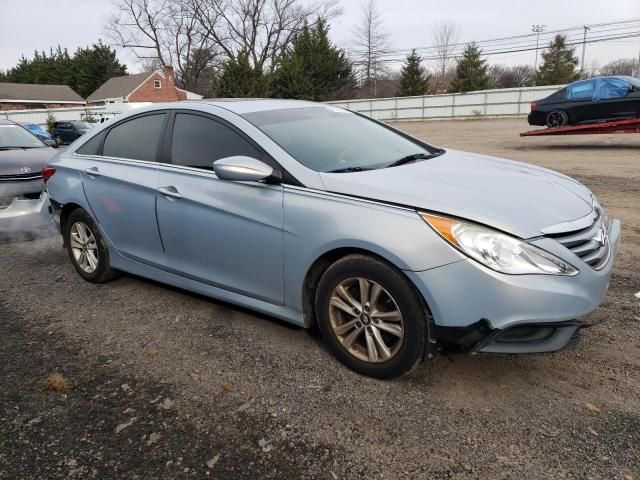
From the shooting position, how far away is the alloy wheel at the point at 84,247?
4508 millimetres

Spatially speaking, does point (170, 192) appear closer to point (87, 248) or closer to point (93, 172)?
point (93, 172)

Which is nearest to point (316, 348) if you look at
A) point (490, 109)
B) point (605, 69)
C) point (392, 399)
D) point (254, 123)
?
point (392, 399)

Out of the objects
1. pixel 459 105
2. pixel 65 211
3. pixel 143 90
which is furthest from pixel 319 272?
pixel 143 90

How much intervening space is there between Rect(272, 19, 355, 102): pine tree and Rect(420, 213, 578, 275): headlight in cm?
3806

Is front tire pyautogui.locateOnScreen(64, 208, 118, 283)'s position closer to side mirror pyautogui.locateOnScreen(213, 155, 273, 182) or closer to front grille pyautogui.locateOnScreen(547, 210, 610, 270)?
side mirror pyautogui.locateOnScreen(213, 155, 273, 182)

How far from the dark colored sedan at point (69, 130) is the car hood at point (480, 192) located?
28.4 meters

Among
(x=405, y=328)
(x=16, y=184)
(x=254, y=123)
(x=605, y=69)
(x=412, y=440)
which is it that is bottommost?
(x=412, y=440)

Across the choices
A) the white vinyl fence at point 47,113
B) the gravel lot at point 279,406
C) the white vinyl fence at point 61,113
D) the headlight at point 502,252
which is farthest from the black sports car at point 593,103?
the white vinyl fence at point 47,113

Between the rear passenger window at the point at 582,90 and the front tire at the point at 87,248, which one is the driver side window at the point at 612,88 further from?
the front tire at the point at 87,248

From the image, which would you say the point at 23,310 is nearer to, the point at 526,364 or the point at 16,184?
the point at 16,184

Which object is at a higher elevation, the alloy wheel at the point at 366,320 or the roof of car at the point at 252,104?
the roof of car at the point at 252,104

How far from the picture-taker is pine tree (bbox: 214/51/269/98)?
30422mm

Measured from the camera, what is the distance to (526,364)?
118 inches

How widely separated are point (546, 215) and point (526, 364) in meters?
0.94
